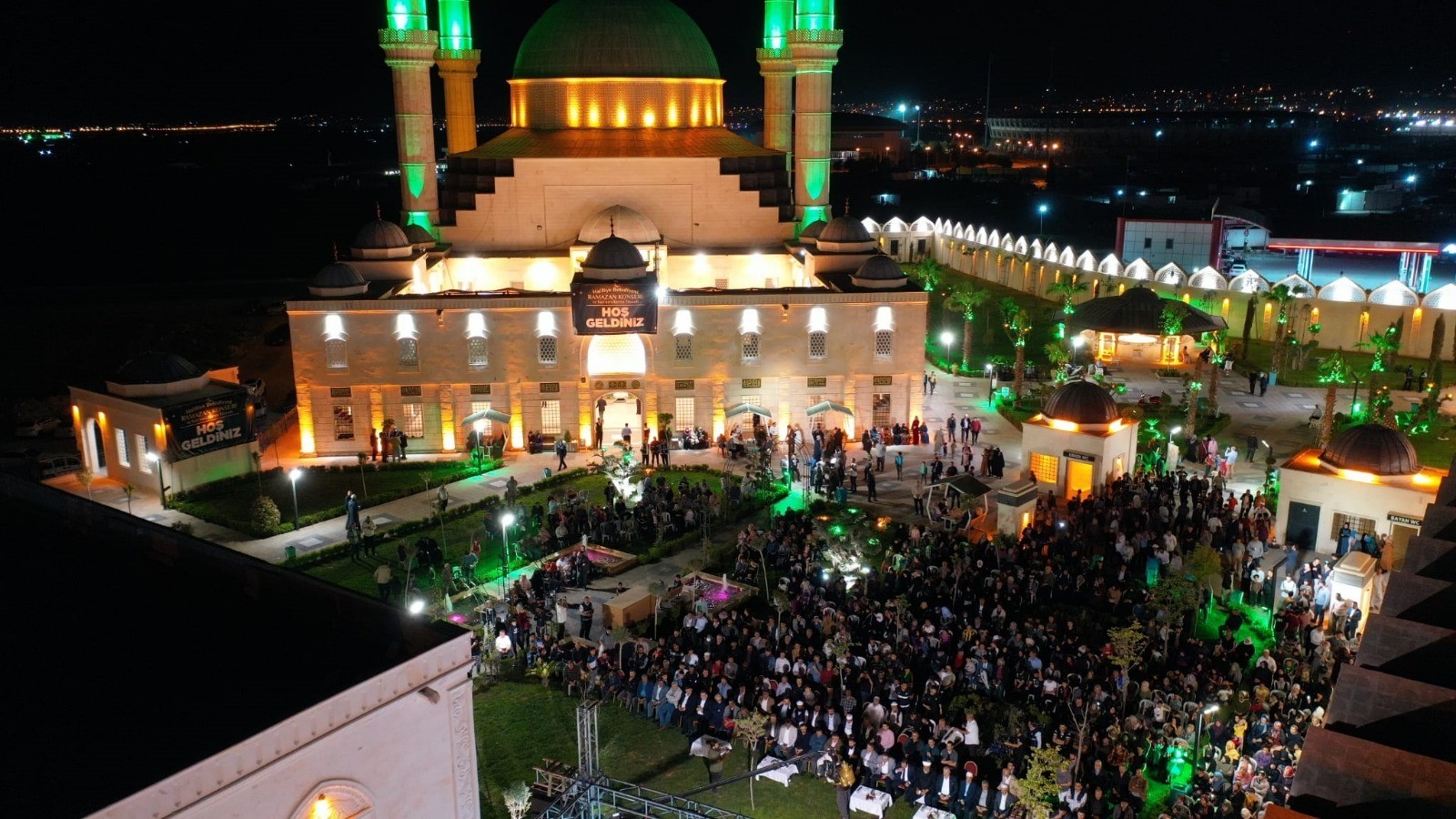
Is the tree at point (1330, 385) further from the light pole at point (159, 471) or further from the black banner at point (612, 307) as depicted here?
the light pole at point (159, 471)

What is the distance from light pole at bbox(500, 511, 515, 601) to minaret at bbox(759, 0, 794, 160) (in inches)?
995

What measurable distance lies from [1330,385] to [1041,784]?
23631 mm

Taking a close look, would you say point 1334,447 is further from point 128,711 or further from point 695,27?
point 695,27

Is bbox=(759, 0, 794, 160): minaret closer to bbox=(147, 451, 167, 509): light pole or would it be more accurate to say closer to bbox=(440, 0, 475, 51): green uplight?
bbox=(440, 0, 475, 51): green uplight

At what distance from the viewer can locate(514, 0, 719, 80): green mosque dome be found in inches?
1804

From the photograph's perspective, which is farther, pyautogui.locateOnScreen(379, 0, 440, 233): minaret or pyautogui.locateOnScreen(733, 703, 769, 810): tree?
pyautogui.locateOnScreen(379, 0, 440, 233): minaret

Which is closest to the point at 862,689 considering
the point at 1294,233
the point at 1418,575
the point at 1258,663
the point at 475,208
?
the point at 1258,663

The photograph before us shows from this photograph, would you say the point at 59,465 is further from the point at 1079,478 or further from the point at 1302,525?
the point at 1302,525

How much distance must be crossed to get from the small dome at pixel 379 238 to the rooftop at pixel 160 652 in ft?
78.3

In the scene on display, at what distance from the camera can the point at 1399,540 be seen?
26.2 m

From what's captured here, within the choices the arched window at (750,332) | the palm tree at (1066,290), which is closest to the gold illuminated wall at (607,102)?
the arched window at (750,332)

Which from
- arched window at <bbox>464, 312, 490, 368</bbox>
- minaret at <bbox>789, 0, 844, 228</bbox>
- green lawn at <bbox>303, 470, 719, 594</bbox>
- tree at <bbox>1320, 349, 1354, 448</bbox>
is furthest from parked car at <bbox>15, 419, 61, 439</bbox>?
tree at <bbox>1320, 349, 1354, 448</bbox>

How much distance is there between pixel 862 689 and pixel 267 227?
338 feet

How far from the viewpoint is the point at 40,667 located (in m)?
13.7
